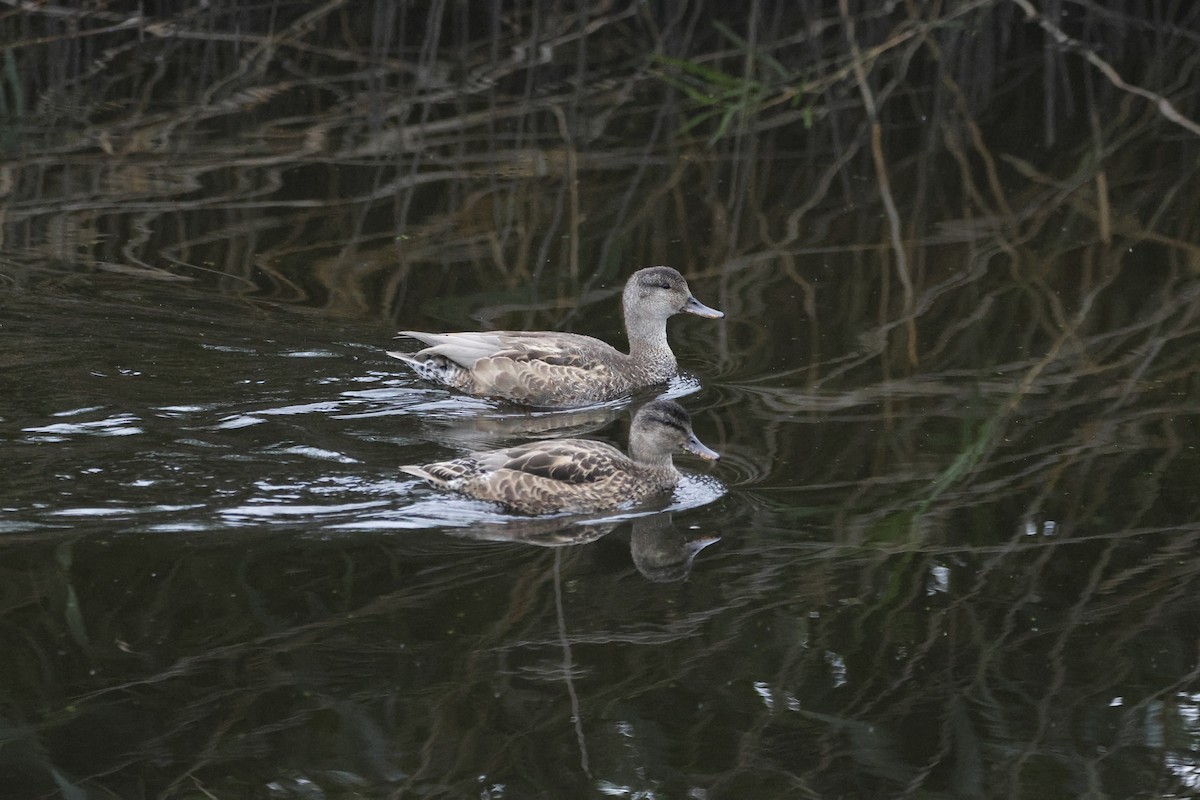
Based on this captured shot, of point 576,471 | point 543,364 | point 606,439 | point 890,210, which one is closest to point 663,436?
point 576,471

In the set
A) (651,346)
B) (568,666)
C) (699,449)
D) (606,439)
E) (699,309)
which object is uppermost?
(699,309)

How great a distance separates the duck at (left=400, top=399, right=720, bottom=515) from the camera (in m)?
5.44

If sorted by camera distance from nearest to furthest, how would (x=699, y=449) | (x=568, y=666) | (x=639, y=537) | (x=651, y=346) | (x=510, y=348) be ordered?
(x=568, y=666) < (x=639, y=537) < (x=699, y=449) < (x=510, y=348) < (x=651, y=346)

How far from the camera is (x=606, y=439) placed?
6492 millimetres

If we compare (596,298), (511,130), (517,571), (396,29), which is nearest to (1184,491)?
(517,571)

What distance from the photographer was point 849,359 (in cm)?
686

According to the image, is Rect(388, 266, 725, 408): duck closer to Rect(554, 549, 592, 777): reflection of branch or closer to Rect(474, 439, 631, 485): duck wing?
Rect(474, 439, 631, 485): duck wing

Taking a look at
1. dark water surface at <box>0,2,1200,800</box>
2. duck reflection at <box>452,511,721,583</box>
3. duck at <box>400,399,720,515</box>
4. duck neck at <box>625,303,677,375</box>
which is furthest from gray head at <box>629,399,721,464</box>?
duck neck at <box>625,303,677,375</box>

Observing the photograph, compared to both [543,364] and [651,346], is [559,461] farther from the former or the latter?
[651,346]

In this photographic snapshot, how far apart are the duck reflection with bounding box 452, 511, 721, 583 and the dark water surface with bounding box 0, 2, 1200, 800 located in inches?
0.6

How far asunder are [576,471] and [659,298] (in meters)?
1.84

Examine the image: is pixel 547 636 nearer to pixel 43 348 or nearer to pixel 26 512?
pixel 26 512

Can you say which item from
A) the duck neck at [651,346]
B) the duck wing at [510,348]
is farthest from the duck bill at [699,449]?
the duck neck at [651,346]

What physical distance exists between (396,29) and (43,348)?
24.6 ft
